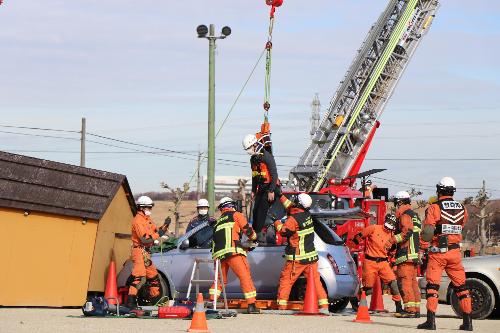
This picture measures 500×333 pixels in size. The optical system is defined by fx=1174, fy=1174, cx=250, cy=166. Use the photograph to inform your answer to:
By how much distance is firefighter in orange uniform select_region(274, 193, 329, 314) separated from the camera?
661 inches

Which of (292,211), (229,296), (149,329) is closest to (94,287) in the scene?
(229,296)

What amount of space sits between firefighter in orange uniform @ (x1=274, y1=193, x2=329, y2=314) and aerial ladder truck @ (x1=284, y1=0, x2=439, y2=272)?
61.3 feet

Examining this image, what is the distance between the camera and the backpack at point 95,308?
15406 millimetres

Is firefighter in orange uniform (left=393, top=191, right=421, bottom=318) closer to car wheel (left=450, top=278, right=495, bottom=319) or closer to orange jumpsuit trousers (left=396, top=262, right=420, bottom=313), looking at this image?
orange jumpsuit trousers (left=396, top=262, right=420, bottom=313)

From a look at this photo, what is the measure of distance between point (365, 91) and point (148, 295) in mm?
19619

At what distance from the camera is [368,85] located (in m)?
36.2

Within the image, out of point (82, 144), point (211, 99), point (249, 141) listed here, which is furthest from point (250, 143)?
point (82, 144)

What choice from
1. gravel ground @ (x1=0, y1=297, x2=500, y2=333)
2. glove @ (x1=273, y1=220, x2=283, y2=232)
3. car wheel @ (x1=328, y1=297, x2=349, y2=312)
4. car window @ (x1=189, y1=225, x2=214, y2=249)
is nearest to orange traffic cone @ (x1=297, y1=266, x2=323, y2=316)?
gravel ground @ (x1=0, y1=297, x2=500, y2=333)

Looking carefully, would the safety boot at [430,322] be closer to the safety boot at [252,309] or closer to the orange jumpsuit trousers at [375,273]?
the safety boot at [252,309]

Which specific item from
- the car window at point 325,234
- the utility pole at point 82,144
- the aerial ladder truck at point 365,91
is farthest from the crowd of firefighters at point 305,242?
the utility pole at point 82,144

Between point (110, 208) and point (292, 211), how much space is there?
313 cm

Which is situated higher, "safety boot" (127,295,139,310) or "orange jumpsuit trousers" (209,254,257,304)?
"orange jumpsuit trousers" (209,254,257,304)

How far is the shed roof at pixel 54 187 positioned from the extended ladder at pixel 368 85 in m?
18.1

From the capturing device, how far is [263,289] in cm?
1777
